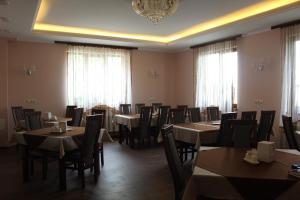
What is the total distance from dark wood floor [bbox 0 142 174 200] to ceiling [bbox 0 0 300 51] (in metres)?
2.72

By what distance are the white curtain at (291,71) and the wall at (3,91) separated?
21.0 ft

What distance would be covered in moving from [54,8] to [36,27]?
149cm

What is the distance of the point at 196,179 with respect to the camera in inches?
77.7

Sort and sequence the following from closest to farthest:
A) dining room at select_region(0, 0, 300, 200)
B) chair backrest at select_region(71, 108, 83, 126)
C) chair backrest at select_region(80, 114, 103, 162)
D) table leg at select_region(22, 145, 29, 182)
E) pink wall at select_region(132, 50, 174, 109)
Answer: dining room at select_region(0, 0, 300, 200) → chair backrest at select_region(80, 114, 103, 162) → table leg at select_region(22, 145, 29, 182) → chair backrest at select_region(71, 108, 83, 126) → pink wall at select_region(132, 50, 174, 109)

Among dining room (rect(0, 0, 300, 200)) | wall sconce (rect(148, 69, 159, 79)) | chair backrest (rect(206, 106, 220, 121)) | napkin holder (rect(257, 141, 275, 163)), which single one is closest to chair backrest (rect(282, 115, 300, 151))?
dining room (rect(0, 0, 300, 200))

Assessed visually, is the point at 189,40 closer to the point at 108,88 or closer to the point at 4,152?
the point at 108,88

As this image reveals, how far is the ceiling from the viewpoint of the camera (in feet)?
15.9

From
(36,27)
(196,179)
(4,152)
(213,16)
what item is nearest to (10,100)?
(4,152)

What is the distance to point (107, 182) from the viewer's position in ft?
13.5

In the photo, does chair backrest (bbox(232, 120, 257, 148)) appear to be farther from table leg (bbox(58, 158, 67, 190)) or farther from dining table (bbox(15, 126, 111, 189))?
table leg (bbox(58, 158, 67, 190))

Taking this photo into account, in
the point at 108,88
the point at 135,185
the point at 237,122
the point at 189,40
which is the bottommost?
the point at 135,185

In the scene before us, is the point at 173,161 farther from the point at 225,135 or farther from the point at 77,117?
the point at 77,117

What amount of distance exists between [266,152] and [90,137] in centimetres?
242

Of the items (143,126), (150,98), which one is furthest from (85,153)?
(150,98)
